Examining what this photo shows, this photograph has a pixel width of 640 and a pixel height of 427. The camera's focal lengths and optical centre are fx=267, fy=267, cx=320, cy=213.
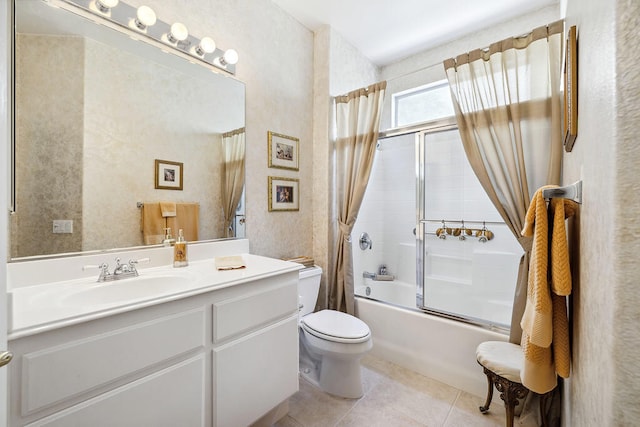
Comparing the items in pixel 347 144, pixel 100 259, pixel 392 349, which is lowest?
pixel 392 349

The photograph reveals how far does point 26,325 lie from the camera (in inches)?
29.1

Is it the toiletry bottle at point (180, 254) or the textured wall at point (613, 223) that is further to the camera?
the toiletry bottle at point (180, 254)

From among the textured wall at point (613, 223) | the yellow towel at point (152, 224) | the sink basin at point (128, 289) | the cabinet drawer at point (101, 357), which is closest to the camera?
the textured wall at point (613, 223)

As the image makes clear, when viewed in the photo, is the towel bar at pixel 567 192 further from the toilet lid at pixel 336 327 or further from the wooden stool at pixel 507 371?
the toilet lid at pixel 336 327

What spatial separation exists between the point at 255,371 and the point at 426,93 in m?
2.90

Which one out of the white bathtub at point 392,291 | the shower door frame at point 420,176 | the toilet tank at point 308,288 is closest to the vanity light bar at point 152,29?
the shower door frame at point 420,176

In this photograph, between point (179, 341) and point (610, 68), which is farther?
point (179, 341)

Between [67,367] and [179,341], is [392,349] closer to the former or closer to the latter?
[179,341]

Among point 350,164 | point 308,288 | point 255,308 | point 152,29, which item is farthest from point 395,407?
point 152,29

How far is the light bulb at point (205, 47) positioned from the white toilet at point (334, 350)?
161 cm

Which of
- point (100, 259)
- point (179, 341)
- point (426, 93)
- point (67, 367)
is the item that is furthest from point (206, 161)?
point (426, 93)

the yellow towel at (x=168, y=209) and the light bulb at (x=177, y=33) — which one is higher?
the light bulb at (x=177, y=33)

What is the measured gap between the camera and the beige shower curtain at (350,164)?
7.33ft

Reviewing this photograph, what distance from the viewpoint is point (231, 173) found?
5.92 feet
